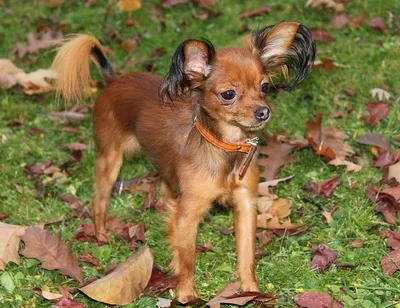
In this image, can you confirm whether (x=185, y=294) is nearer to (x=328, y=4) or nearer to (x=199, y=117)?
(x=199, y=117)

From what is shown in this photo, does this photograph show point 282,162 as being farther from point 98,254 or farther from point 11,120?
point 11,120

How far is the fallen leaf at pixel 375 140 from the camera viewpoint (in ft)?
17.6

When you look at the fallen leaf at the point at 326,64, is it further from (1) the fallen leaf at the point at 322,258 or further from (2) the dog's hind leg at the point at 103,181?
(1) the fallen leaf at the point at 322,258

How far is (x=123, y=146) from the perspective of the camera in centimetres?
496

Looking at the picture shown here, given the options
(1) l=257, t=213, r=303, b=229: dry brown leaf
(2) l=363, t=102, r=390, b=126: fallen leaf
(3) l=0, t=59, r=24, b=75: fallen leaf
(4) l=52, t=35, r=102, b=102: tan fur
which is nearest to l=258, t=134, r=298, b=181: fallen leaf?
(1) l=257, t=213, r=303, b=229: dry brown leaf

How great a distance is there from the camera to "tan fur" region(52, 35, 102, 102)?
4.74 metres

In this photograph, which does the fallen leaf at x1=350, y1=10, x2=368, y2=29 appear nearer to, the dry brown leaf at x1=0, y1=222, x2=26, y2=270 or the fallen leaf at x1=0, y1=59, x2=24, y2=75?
the fallen leaf at x1=0, y1=59, x2=24, y2=75

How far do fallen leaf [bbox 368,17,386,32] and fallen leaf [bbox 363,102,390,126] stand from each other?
1425 millimetres

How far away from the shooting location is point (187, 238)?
13.9 ft

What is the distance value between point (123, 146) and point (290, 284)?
149 cm

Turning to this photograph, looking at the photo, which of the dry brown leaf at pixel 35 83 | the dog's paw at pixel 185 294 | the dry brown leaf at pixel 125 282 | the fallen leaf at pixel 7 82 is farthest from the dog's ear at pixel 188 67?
the fallen leaf at pixel 7 82

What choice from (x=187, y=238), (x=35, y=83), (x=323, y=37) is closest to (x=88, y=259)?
(x=187, y=238)

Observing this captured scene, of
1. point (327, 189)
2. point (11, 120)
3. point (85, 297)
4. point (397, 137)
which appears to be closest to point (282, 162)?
point (327, 189)

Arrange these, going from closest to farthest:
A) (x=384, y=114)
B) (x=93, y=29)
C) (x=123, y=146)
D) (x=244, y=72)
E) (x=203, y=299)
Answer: (x=244, y=72)
(x=203, y=299)
(x=123, y=146)
(x=384, y=114)
(x=93, y=29)
